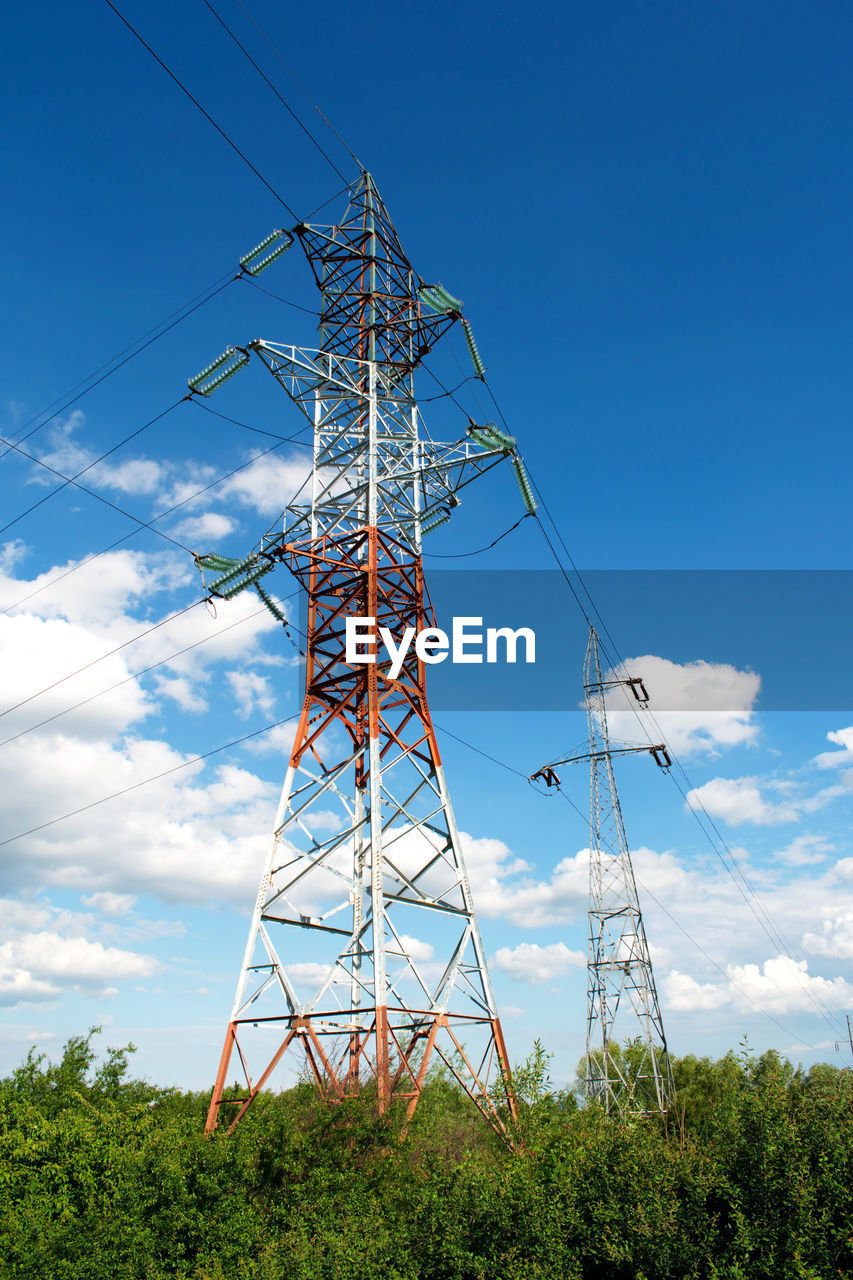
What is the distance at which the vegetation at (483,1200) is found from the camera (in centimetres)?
1675

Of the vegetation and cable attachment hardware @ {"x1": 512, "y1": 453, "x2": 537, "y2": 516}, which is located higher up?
cable attachment hardware @ {"x1": 512, "y1": 453, "x2": 537, "y2": 516}

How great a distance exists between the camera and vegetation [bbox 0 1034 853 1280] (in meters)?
16.8

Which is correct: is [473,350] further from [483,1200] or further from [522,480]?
[483,1200]

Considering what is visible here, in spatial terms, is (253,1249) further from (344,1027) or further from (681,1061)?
(681,1061)

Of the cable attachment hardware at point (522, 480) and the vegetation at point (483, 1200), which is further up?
the cable attachment hardware at point (522, 480)

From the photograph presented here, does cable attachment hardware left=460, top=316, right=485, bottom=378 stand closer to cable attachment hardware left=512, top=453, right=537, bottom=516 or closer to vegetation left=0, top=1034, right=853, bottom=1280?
cable attachment hardware left=512, top=453, right=537, bottom=516

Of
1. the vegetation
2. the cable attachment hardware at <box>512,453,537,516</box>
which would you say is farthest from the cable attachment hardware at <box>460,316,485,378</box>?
the vegetation

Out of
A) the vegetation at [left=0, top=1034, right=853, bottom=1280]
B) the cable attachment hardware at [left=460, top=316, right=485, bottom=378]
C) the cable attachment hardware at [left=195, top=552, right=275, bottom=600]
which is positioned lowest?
the vegetation at [left=0, top=1034, right=853, bottom=1280]

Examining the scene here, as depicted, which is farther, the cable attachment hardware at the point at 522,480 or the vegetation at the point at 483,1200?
the cable attachment hardware at the point at 522,480

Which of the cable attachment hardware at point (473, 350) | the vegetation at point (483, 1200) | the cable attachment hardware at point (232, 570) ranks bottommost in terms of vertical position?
the vegetation at point (483, 1200)

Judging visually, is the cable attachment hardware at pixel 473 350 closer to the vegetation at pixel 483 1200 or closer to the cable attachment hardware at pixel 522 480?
the cable attachment hardware at pixel 522 480

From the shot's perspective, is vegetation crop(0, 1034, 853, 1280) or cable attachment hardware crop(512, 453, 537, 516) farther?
cable attachment hardware crop(512, 453, 537, 516)

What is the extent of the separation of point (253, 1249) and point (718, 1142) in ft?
36.4

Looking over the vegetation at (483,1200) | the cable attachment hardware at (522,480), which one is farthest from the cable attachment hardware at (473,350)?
the vegetation at (483,1200)
